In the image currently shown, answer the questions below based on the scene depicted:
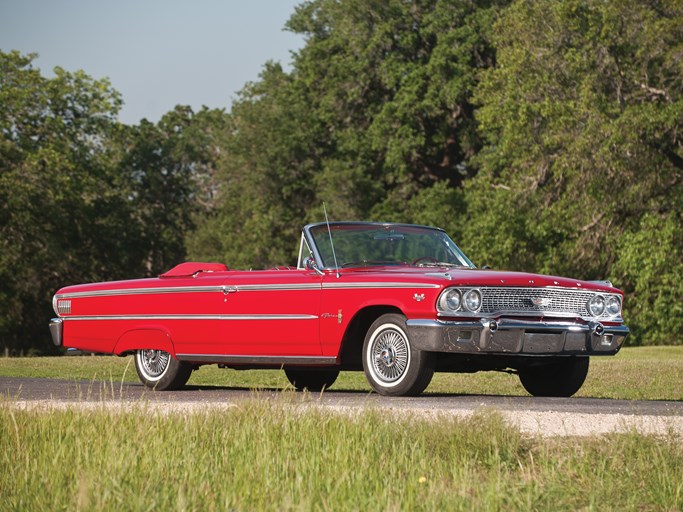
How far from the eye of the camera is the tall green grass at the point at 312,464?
5.77 m

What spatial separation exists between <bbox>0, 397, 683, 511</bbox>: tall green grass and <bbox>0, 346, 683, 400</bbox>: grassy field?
7030 mm

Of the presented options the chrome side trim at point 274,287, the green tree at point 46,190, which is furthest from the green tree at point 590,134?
the chrome side trim at point 274,287

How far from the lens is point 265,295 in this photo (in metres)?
11.9

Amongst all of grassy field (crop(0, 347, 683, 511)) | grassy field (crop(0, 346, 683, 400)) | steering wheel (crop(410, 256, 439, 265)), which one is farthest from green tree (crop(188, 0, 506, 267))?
grassy field (crop(0, 347, 683, 511))

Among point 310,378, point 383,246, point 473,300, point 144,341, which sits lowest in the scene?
point 310,378

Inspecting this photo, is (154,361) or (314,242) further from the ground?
(314,242)

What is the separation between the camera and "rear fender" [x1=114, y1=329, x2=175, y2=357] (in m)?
12.8

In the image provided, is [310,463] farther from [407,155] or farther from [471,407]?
[407,155]

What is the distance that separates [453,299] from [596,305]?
63.2 inches

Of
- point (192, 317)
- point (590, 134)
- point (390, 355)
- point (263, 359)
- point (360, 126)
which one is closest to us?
point (390, 355)

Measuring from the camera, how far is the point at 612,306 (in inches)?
456

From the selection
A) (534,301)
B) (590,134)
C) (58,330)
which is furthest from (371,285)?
(590,134)

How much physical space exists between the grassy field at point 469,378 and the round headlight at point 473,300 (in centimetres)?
453

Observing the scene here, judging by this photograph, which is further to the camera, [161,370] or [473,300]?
[161,370]
